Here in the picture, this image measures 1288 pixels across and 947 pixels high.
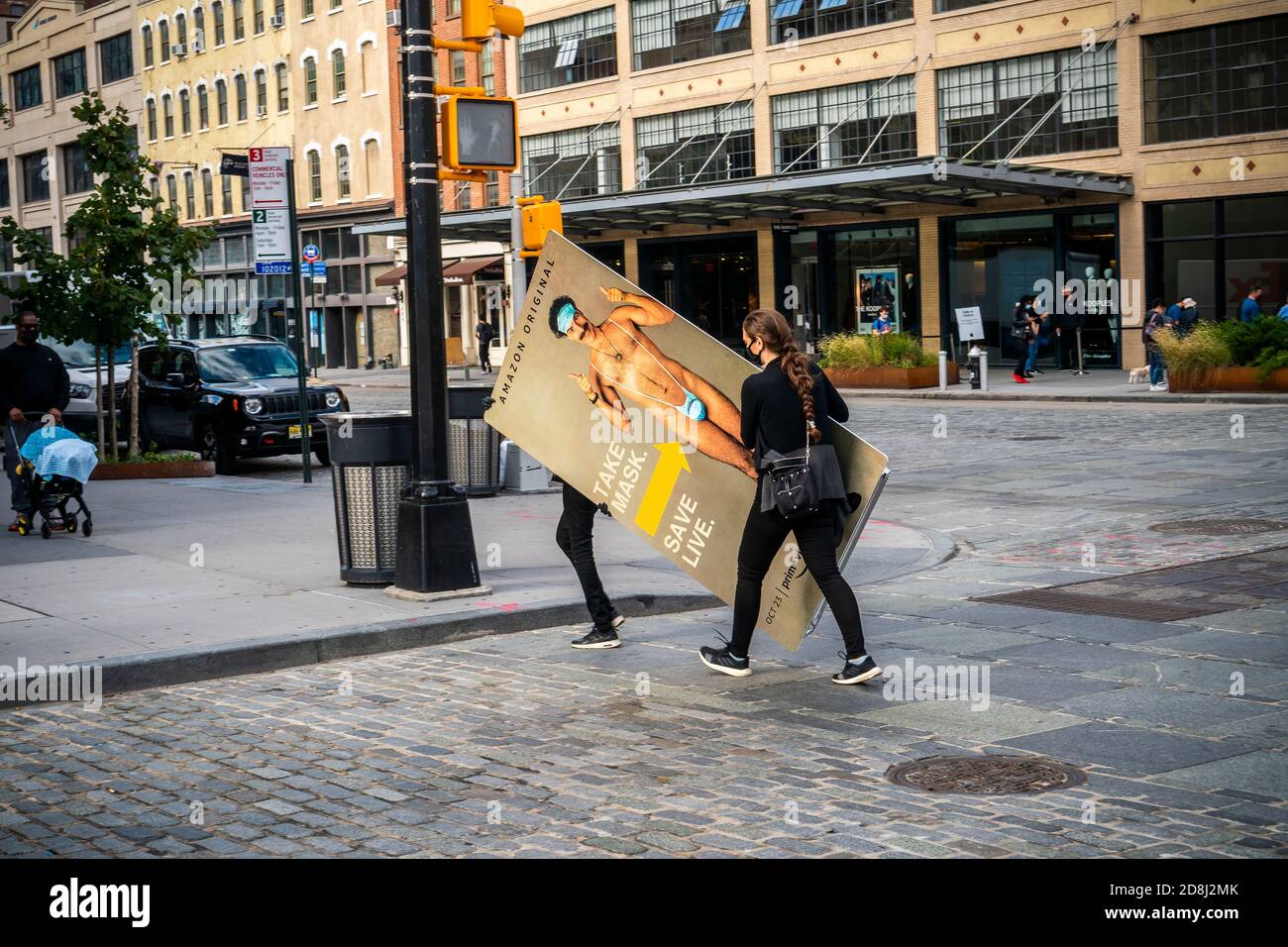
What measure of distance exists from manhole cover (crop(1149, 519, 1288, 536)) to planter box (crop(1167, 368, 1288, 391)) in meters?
15.6

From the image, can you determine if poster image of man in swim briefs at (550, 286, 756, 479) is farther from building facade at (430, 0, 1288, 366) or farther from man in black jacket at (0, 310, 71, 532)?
building facade at (430, 0, 1288, 366)

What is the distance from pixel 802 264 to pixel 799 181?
8.38 m

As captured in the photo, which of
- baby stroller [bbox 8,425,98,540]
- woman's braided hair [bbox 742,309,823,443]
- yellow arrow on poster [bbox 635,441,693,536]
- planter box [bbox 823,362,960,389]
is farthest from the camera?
planter box [bbox 823,362,960,389]

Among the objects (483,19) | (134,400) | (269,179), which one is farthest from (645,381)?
(134,400)

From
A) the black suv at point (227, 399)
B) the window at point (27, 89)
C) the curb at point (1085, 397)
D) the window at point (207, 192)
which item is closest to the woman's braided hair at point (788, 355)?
the black suv at point (227, 399)

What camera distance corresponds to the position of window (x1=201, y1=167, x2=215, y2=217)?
65938 millimetres

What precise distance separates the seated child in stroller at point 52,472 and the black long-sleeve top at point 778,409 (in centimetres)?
800

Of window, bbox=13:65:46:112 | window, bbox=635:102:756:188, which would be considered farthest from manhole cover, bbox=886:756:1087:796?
window, bbox=13:65:46:112

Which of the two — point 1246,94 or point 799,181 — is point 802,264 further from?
point 1246,94

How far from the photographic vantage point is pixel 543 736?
23.0 ft

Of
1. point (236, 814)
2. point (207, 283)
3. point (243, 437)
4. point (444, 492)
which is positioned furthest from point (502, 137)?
point (207, 283)

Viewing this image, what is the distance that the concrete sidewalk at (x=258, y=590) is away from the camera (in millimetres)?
8875

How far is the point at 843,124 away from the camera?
140 feet

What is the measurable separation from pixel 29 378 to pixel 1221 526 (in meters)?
10.6
